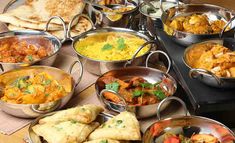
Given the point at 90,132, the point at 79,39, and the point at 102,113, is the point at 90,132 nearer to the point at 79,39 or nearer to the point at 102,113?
the point at 102,113

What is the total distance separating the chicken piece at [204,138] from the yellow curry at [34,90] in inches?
22.4

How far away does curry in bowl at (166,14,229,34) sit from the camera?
86.3 inches

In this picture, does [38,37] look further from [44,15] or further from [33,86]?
[33,86]

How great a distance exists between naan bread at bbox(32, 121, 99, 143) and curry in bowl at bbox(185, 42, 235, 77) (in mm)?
526

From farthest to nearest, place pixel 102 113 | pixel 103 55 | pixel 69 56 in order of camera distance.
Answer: pixel 69 56 → pixel 103 55 → pixel 102 113

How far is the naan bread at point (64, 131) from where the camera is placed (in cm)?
157

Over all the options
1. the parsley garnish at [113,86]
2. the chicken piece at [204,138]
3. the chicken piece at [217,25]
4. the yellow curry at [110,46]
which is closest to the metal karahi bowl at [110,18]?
the yellow curry at [110,46]

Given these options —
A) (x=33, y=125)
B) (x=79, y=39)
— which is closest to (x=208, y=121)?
(x=33, y=125)

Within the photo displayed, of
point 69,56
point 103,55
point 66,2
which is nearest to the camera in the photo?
point 103,55

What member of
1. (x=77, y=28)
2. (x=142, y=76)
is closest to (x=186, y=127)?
(x=142, y=76)

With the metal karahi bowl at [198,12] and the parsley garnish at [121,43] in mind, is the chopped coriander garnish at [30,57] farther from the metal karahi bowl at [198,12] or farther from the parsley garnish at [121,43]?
the metal karahi bowl at [198,12]

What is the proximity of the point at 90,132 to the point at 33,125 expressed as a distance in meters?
0.21

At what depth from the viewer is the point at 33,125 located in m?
1.67

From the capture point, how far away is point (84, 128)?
5.32 ft
